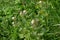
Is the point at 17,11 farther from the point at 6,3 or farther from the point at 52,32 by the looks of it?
the point at 52,32

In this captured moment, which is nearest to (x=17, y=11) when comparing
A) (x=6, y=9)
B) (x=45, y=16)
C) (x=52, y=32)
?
(x=6, y=9)

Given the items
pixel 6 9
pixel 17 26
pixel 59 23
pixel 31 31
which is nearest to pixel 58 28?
pixel 59 23

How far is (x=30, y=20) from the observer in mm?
3314

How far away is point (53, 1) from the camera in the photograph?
139 inches

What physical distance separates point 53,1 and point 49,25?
55cm

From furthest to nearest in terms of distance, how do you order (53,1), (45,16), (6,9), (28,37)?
(6,9) → (53,1) → (45,16) → (28,37)

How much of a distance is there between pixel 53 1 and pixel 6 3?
3.20 feet

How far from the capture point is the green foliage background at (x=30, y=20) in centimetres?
305

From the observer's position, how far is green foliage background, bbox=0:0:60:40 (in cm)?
305

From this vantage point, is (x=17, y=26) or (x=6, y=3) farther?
(x=6, y=3)

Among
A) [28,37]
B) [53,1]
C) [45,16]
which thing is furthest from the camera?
[53,1]

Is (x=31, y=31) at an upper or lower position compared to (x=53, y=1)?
lower

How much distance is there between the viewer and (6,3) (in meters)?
4.02

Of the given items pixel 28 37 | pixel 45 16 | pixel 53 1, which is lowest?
pixel 28 37
